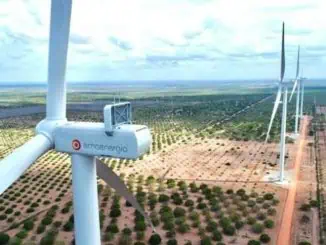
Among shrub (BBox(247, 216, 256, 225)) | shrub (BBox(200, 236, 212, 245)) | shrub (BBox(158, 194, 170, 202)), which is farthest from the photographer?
shrub (BBox(158, 194, 170, 202))

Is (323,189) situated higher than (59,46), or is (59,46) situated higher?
(59,46)

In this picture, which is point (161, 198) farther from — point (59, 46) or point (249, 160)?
point (59, 46)

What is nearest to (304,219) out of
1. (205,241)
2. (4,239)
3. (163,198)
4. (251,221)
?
(251,221)

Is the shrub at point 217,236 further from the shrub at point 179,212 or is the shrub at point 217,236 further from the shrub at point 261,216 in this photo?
the shrub at point 261,216

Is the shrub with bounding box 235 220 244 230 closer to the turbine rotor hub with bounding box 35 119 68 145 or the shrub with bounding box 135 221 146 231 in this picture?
the shrub with bounding box 135 221 146 231

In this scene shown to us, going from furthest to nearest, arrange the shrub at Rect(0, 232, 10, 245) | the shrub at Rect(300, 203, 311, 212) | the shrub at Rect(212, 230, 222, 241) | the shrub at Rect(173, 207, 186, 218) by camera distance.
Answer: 1. the shrub at Rect(300, 203, 311, 212)
2. the shrub at Rect(173, 207, 186, 218)
3. the shrub at Rect(212, 230, 222, 241)
4. the shrub at Rect(0, 232, 10, 245)

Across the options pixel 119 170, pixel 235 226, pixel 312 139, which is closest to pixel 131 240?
pixel 235 226

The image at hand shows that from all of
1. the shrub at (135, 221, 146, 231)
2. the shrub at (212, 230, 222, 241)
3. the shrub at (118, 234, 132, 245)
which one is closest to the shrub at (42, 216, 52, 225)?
the shrub at (118, 234, 132, 245)

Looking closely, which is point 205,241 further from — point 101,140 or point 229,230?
point 101,140
